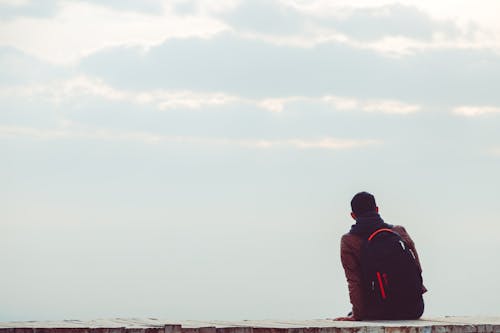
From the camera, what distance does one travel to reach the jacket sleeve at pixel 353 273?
13.4 metres

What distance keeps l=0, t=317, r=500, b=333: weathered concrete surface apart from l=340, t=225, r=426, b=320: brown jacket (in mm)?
1735

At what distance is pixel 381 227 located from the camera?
13562 millimetres

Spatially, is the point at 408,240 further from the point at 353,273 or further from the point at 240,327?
the point at 240,327

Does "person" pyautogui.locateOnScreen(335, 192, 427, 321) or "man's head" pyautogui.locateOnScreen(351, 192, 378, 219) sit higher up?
"man's head" pyautogui.locateOnScreen(351, 192, 378, 219)

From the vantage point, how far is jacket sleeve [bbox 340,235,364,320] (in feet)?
44.0

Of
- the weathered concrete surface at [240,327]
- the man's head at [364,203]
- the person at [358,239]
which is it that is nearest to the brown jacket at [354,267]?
the person at [358,239]

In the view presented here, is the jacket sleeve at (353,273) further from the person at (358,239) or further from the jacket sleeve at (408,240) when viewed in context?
the jacket sleeve at (408,240)

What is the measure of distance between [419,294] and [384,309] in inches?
16.7

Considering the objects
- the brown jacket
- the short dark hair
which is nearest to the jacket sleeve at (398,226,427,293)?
the brown jacket

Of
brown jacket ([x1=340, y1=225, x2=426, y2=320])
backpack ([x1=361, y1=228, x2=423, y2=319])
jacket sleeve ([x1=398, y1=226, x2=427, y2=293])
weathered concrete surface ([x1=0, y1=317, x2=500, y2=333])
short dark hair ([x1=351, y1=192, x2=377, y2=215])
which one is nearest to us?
weathered concrete surface ([x1=0, y1=317, x2=500, y2=333])

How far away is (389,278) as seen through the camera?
13.4 meters

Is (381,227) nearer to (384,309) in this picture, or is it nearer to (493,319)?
(384,309)

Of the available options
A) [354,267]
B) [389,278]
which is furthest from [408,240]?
[354,267]

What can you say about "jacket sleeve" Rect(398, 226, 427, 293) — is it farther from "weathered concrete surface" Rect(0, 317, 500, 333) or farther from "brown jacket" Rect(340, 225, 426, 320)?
"weathered concrete surface" Rect(0, 317, 500, 333)
